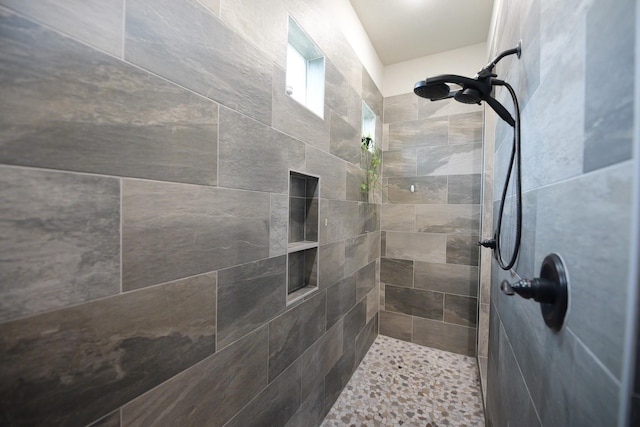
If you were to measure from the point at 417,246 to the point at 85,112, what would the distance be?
266cm

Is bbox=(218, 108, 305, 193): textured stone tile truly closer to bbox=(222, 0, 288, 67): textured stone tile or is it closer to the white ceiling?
bbox=(222, 0, 288, 67): textured stone tile

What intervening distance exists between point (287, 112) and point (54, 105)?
862 millimetres

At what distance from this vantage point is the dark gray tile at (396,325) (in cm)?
267

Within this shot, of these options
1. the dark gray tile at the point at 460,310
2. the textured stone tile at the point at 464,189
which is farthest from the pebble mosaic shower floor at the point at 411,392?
the textured stone tile at the point at 464,189

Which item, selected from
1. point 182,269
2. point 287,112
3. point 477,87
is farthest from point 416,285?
point 182,269

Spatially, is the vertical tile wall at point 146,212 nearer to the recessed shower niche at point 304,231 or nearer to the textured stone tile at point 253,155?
the textured stone tile at point 253,155

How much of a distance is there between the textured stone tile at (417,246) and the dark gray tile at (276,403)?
1.69 metres

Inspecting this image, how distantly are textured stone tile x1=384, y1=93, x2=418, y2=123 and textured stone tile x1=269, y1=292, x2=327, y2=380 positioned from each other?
6.80 feet

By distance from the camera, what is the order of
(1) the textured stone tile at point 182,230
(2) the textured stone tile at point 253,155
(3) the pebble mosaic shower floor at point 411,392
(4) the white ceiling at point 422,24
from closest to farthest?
(1) the textured stone tile at point 182,230
(2) the textured stone tile at point 253,155
(3) the pebble mosaic shower floor at point 411,392
(4) the white ceiling at point 422,24

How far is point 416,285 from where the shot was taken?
2641mm

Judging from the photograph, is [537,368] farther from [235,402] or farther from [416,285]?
[416,285]

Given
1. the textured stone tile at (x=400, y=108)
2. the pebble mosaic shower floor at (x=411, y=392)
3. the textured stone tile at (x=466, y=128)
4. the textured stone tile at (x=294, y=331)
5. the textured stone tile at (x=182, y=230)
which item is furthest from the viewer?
the textured stone tile at (x=400, y=108)

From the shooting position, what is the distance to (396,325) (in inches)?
107

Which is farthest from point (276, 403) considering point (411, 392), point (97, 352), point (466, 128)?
point (466, 128)
